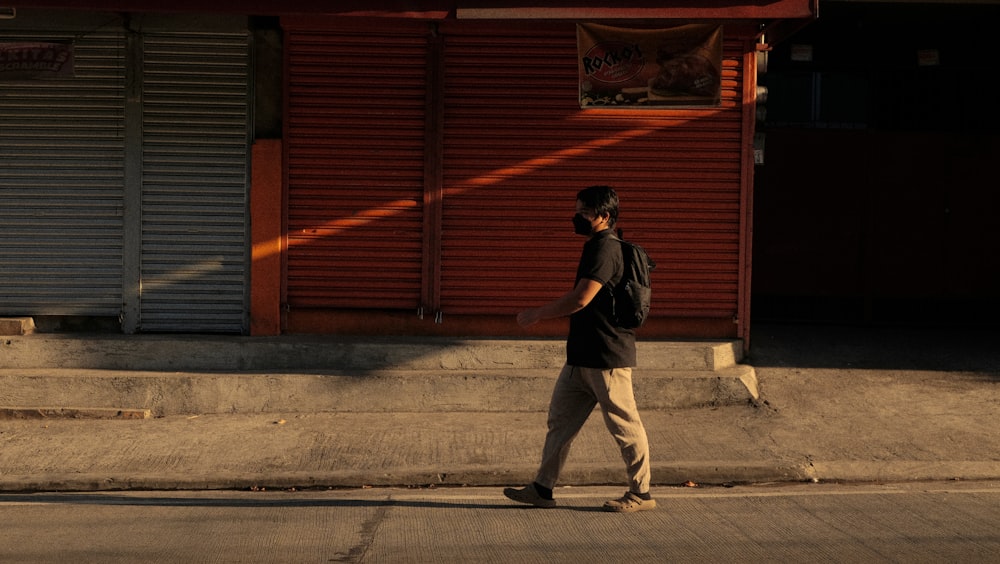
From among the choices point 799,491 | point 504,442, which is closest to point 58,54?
point 504,442

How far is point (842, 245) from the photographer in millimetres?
13500

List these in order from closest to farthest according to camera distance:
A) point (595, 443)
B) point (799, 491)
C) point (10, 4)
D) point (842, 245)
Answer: point (799, 491) → point (595, 443) → point (10, 4) → point (842, 245)

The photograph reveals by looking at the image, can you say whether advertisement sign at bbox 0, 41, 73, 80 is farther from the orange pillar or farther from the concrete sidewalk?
the concrete sidewalk

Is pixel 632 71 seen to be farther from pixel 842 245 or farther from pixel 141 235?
pixel 141 235

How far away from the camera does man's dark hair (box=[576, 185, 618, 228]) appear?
7.44 metres

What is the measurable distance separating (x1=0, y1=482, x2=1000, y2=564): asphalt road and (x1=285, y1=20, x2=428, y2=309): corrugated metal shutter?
11.8 feet

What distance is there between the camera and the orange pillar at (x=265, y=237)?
11.6 metres

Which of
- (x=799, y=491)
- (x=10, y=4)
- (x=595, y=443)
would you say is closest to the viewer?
(x=799, y=491)

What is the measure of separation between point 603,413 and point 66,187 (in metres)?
6.59

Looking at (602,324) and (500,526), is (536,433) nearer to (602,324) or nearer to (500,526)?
(602,324)

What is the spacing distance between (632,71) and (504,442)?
3.67 meters

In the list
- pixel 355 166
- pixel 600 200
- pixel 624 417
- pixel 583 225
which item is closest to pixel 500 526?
pixel 624 417

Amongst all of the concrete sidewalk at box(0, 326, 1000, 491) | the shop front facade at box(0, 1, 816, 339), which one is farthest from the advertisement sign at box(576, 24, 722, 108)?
the concrete sidewalk at box(0, 326, 1000, 491)

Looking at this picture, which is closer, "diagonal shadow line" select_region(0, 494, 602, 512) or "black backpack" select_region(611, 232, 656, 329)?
"black backpack" select_region(611, 232, 656, 329)
